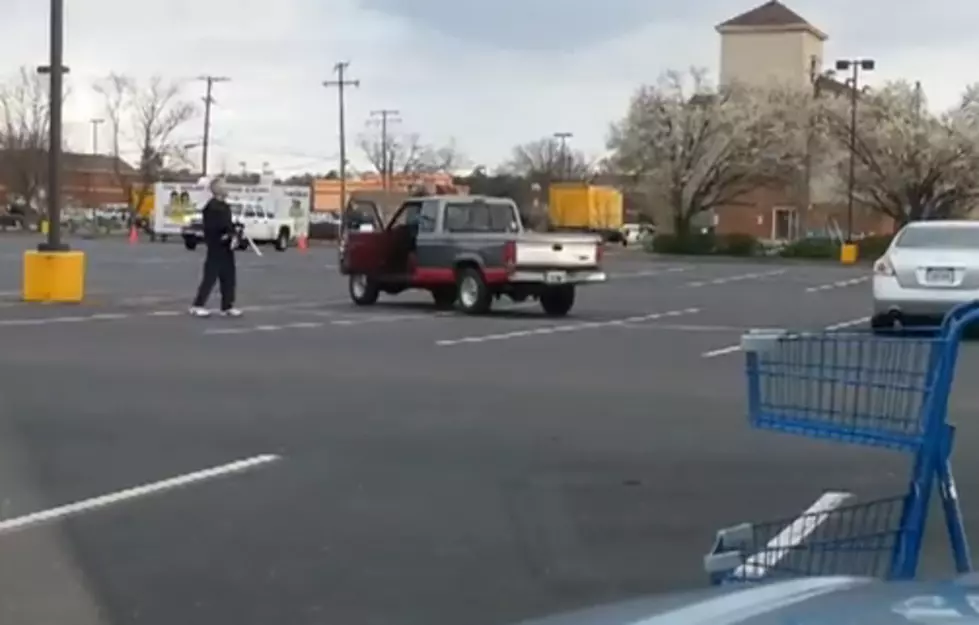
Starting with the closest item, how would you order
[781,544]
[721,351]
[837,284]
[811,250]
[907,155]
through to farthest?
1. [781,544]
2. [721,351]
3. [837,284]
4. [811,250]
5. [907,155]

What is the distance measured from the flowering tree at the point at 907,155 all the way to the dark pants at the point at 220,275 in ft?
183

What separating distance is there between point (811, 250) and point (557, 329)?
159 feet

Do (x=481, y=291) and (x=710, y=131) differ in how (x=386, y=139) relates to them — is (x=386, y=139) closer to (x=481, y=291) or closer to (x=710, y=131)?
(x=710, y=131)

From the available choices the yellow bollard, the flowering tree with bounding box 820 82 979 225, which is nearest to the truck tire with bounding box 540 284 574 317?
the yellow bollard

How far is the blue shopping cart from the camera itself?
4.96 m

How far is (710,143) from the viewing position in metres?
77.4

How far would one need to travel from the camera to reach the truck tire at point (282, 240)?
64938 millimetres

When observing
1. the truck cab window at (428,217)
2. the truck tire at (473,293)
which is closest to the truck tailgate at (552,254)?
the truck tire at (473,293)

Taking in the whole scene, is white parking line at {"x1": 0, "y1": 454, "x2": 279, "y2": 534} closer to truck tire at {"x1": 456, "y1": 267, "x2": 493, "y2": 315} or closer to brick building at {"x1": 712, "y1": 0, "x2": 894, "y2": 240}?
truck tire at {"x1": 456, "y1": 267, "x2": 493, "y2": 315}

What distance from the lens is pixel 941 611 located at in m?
2.84

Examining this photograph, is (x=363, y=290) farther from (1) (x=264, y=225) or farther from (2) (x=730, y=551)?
(1) (x=264, y=225)

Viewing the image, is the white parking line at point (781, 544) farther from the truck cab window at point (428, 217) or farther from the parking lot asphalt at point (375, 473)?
the truck cab window at point (428, 217)

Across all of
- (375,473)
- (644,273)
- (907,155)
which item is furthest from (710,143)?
(375,473)

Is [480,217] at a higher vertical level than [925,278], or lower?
higher
